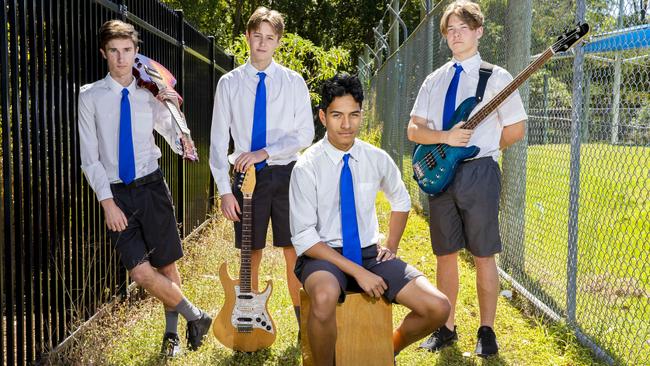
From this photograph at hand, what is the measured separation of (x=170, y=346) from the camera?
4.23 meters

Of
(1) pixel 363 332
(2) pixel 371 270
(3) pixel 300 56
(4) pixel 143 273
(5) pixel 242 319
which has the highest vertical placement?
(3) pixel 300 56

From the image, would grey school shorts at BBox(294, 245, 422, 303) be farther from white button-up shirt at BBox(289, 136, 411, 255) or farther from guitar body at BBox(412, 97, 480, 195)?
guitar body at BBox(412, 97, 480, 195)

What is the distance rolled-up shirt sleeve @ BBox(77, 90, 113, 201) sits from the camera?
3932 mm

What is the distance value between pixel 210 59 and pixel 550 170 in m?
5.26

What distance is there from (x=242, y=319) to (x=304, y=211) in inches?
37.9

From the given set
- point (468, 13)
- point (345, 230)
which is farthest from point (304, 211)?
point (468, 13)

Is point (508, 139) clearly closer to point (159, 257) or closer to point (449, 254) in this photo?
point (449, 254)

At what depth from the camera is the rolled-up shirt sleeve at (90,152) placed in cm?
393

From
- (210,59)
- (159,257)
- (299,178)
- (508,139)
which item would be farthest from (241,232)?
(210,59)

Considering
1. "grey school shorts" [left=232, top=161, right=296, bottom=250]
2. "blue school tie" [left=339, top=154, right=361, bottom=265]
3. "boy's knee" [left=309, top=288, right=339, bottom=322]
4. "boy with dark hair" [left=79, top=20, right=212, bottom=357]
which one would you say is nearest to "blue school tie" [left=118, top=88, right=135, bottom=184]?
"boy with dark hair" [left=79, top=20, right=212, bottom=357]

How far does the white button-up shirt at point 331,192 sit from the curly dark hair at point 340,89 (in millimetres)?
220

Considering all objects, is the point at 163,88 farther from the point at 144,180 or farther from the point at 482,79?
the point at 482,79

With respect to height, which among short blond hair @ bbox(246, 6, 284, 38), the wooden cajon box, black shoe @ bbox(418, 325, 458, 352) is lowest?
black shoe @ bbox(418, 325, 458, 352)

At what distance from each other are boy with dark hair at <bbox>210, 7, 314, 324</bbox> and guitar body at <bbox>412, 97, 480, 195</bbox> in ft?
2.33
